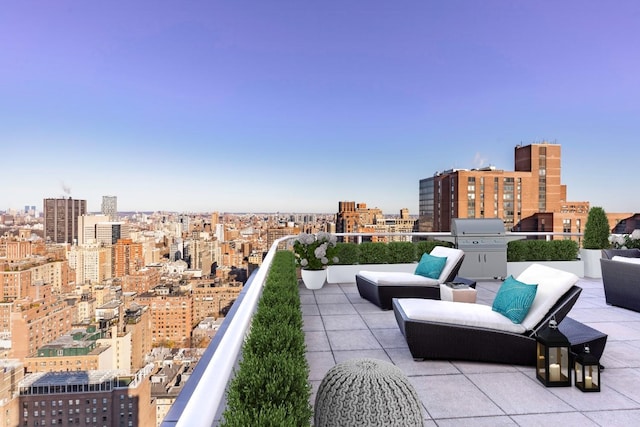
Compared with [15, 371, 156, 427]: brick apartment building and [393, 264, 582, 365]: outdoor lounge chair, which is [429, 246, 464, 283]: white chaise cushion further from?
[15, 371, 156, 427]: brick apartment building

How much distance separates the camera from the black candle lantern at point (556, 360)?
297 centimetres

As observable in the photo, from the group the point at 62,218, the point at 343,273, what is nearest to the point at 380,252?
the point at 343,273

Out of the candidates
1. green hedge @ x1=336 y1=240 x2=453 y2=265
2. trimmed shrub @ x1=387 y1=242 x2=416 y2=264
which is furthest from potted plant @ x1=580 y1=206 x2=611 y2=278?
trimmed shrub @ x1=387 y1=242 x2=416 y2=264

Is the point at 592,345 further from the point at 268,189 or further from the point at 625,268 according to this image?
the point at 268,189

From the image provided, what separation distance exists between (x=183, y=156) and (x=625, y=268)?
74.1 feet

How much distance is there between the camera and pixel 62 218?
36.9 ft

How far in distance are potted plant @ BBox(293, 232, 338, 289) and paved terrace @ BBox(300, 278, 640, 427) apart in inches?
72.8

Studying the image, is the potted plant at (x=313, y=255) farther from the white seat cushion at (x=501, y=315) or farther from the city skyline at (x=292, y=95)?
the city skyline at (x=292, y=95)

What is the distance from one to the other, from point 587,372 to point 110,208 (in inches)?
669

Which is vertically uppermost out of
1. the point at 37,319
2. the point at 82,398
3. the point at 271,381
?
the point at 271,381

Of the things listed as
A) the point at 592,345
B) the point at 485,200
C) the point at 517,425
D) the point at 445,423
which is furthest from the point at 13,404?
the point at 485,200

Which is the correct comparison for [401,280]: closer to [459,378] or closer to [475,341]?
[475,341]

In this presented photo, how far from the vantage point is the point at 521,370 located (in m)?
3.34

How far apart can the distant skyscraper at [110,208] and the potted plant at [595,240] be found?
1369 centimetres
